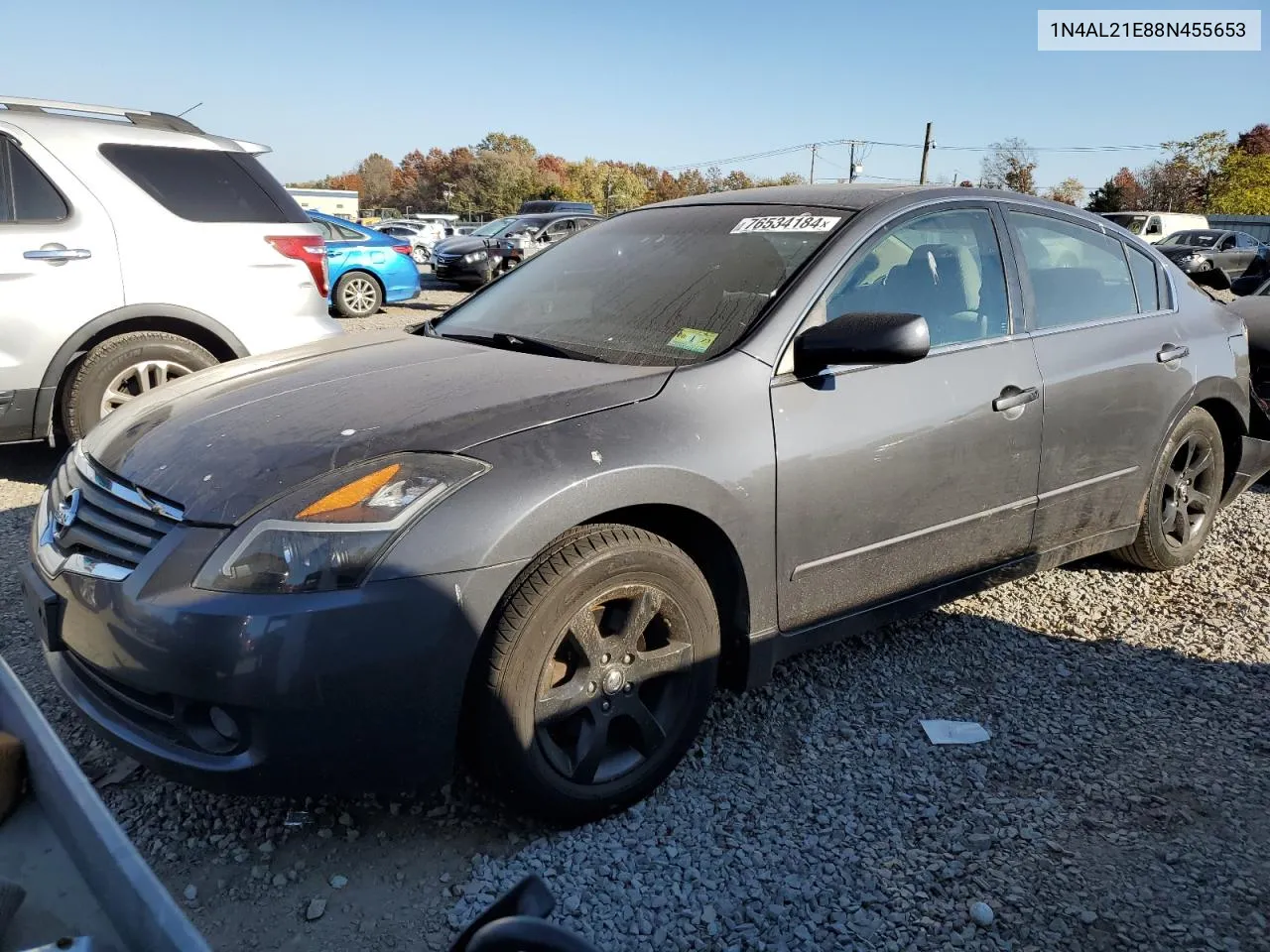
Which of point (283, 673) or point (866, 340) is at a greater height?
point (866, 340)

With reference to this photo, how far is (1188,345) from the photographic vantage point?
395 centimetres

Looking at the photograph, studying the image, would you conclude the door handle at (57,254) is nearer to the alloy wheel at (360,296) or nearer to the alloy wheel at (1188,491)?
the alloy wheel at (1188,491)

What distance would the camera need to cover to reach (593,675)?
2.40 m

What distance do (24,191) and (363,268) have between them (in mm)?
8372

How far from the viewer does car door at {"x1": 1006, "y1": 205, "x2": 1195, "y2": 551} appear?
3422mm

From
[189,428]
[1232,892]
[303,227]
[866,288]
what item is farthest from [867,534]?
[303,227]

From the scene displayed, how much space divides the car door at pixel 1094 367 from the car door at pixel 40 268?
171 inches

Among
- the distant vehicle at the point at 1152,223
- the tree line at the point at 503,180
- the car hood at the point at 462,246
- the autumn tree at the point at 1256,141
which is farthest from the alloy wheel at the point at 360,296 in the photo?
the autumn tree at the point at 1256,141

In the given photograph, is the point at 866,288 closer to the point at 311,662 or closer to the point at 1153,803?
the point at 1153,803

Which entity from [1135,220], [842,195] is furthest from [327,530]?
[1135,220]

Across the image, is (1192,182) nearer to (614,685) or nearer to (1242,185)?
(1242,185)

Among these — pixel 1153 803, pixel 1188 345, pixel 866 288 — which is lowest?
pixel 1153 803

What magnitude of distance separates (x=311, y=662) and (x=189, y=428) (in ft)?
2.92

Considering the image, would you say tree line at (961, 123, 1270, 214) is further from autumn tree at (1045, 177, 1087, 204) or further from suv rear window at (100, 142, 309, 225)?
suv rear window at (100, 142, 309, 225)
